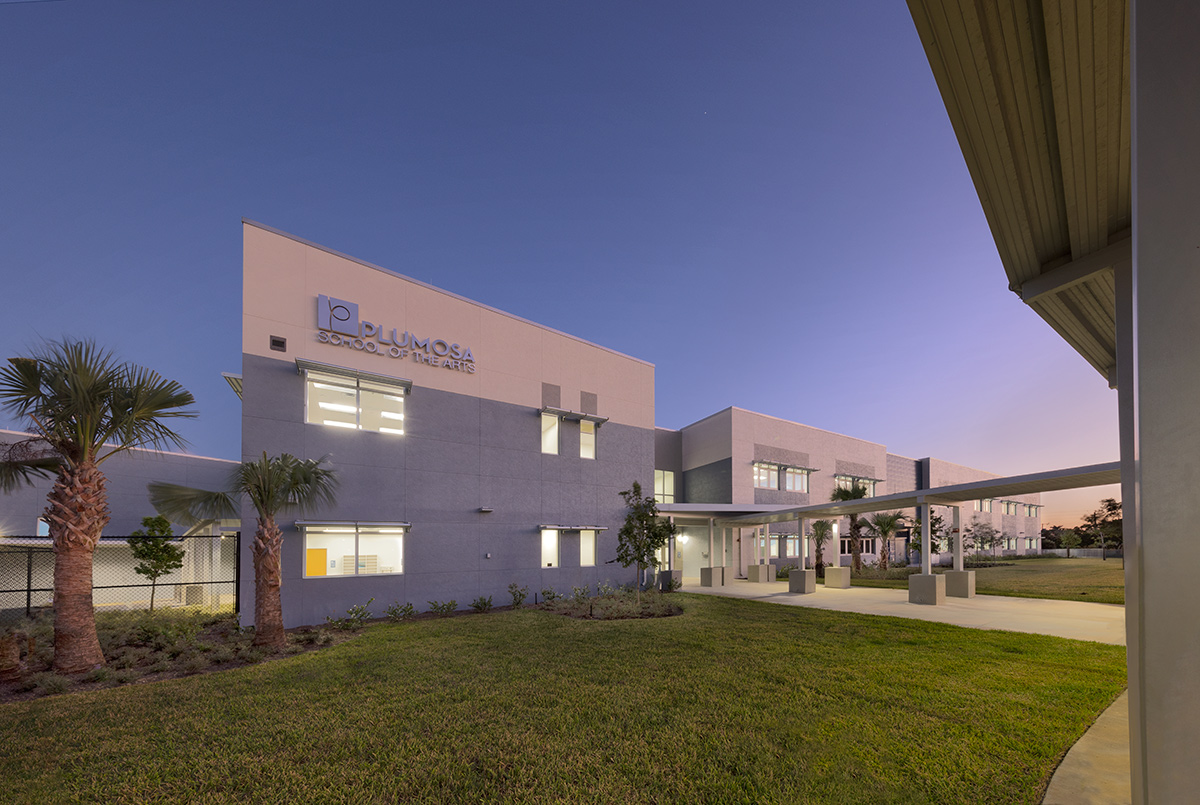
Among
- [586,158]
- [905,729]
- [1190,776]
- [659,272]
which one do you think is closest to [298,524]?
[905,729]

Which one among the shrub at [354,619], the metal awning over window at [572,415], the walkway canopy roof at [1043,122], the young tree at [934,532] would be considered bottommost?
the young tree at [934,532]

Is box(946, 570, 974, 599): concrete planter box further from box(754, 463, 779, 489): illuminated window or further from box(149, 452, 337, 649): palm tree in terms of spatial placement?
box(149, 452, 337, 649): palm tree

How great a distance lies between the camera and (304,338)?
14.4 metres

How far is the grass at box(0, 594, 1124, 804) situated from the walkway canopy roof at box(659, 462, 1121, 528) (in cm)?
780

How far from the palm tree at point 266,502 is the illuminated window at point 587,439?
388 inches

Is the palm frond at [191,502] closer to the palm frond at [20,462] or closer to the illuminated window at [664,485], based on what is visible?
the palm frond at [20,462]

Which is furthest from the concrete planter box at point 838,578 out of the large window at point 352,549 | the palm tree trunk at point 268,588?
the palm tree trunk at point 268,588

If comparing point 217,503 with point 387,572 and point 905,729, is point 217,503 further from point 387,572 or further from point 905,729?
point 905,729

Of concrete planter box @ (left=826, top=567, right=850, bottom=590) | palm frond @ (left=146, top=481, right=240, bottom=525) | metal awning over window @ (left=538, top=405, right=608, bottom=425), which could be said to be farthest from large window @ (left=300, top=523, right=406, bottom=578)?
concrete planter box @ (left=826, top=567, right=850, bottom=590)

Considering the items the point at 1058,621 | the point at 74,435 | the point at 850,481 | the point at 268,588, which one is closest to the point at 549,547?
the point at 268,588

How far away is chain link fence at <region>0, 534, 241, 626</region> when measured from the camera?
51.2 ft

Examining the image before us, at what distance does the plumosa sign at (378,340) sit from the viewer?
Result: 48.3 feet

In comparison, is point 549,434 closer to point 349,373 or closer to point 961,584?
point 349,373

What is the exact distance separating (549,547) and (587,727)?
1310 cm
